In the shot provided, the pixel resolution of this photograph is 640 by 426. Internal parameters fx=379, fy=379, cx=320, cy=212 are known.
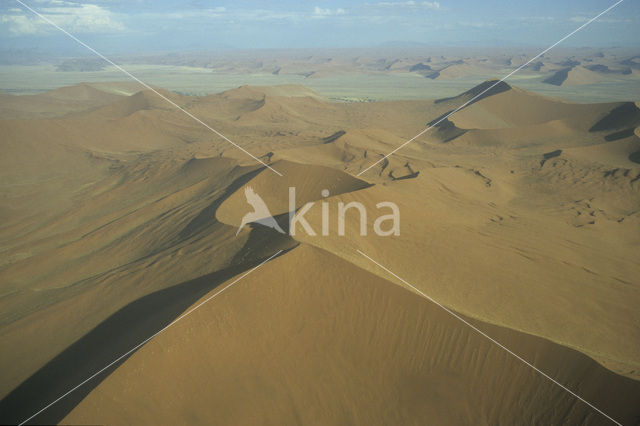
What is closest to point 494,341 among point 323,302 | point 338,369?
point 338,369

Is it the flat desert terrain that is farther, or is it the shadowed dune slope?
the flat desert terrain

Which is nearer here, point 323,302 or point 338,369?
point 338,369

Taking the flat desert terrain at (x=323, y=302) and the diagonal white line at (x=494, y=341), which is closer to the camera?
the diagonal white line at (x=494, y=341)

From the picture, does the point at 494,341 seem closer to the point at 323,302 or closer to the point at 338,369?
the point at 338,369

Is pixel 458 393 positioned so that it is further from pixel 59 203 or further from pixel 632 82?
pixel 632 82

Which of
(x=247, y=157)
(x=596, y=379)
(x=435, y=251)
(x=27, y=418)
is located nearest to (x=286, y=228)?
(x=435, y=251)

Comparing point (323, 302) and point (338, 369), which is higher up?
point (323, 302)

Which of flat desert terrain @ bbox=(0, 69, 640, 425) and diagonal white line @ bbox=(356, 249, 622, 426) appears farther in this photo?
flat desert terrain @ bbox=(0, 69, 640, 425)

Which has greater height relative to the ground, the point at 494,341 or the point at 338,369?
the point at 494,341
